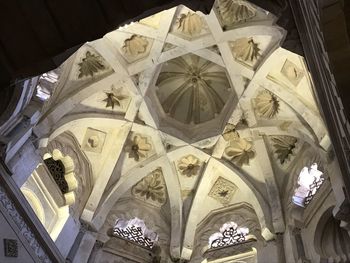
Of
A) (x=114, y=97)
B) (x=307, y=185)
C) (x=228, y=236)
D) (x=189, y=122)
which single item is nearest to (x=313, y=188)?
(x=307, y=185)

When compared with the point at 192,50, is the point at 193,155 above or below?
below

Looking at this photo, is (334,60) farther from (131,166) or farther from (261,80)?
(131,166)

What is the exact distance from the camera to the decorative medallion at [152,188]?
1297 centimetres

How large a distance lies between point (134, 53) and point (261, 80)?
9.29ft

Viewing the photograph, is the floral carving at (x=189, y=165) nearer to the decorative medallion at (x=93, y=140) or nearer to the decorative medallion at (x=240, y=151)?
the decorative medallion at (x=240, y=151)

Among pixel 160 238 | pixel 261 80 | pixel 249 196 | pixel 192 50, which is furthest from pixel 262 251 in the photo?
pixel 192 50

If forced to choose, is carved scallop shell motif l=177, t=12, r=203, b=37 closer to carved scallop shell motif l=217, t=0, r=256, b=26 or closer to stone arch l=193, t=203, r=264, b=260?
carved scallop shell motif l=217, t=0, r=256, b=26

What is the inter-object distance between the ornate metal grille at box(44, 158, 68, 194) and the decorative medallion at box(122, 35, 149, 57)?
9.30 feet

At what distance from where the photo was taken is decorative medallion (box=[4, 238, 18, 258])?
27.2 feet

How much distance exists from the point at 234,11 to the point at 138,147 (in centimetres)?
392

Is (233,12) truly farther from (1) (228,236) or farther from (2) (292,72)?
(1) (228,236)

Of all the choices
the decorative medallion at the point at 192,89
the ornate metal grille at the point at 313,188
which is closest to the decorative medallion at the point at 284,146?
the ornate metal grille at the point at 313,188

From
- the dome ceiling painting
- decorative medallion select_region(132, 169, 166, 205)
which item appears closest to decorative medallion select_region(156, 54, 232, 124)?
the dome ceiling painting

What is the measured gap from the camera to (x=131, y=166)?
12.7 metres
